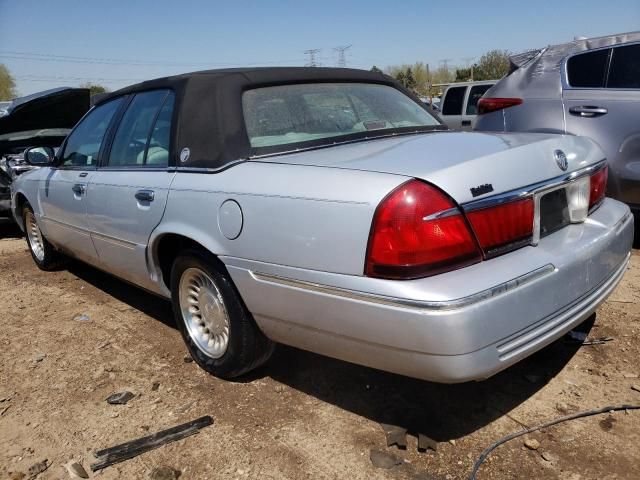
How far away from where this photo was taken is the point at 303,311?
2320 millimetres

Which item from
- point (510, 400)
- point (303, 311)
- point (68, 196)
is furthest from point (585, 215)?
point (68, 196)

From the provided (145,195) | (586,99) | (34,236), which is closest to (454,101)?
A: (586,99)

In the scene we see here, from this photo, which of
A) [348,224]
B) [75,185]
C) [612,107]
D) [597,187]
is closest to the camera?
[348,224]

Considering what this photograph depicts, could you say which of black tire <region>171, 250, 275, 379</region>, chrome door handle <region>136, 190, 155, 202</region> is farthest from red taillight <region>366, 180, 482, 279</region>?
chrome door handle <region>136, 190, 155, 202</region>

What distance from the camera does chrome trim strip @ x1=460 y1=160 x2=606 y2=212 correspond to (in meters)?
2.10

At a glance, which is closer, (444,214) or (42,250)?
(444,214)

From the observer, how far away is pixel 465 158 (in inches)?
88.0

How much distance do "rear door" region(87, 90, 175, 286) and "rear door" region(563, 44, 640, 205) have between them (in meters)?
3.49

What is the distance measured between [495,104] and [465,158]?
3.47 meters

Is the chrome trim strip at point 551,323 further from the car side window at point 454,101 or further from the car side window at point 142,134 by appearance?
the car side window at point 454,101

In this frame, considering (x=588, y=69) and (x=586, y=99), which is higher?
(x=588, y=69)

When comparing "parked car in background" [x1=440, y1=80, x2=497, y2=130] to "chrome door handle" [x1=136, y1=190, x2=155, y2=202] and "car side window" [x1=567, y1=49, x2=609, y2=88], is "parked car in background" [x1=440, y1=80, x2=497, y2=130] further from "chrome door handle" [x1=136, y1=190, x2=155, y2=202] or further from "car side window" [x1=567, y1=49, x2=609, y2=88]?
"chrome door handle" [x1=136, y1=190, x2=155, y2=202]

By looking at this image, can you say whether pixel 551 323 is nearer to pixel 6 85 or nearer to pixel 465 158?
pixel 465 158

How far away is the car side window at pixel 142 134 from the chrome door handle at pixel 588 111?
3477 millimetres
